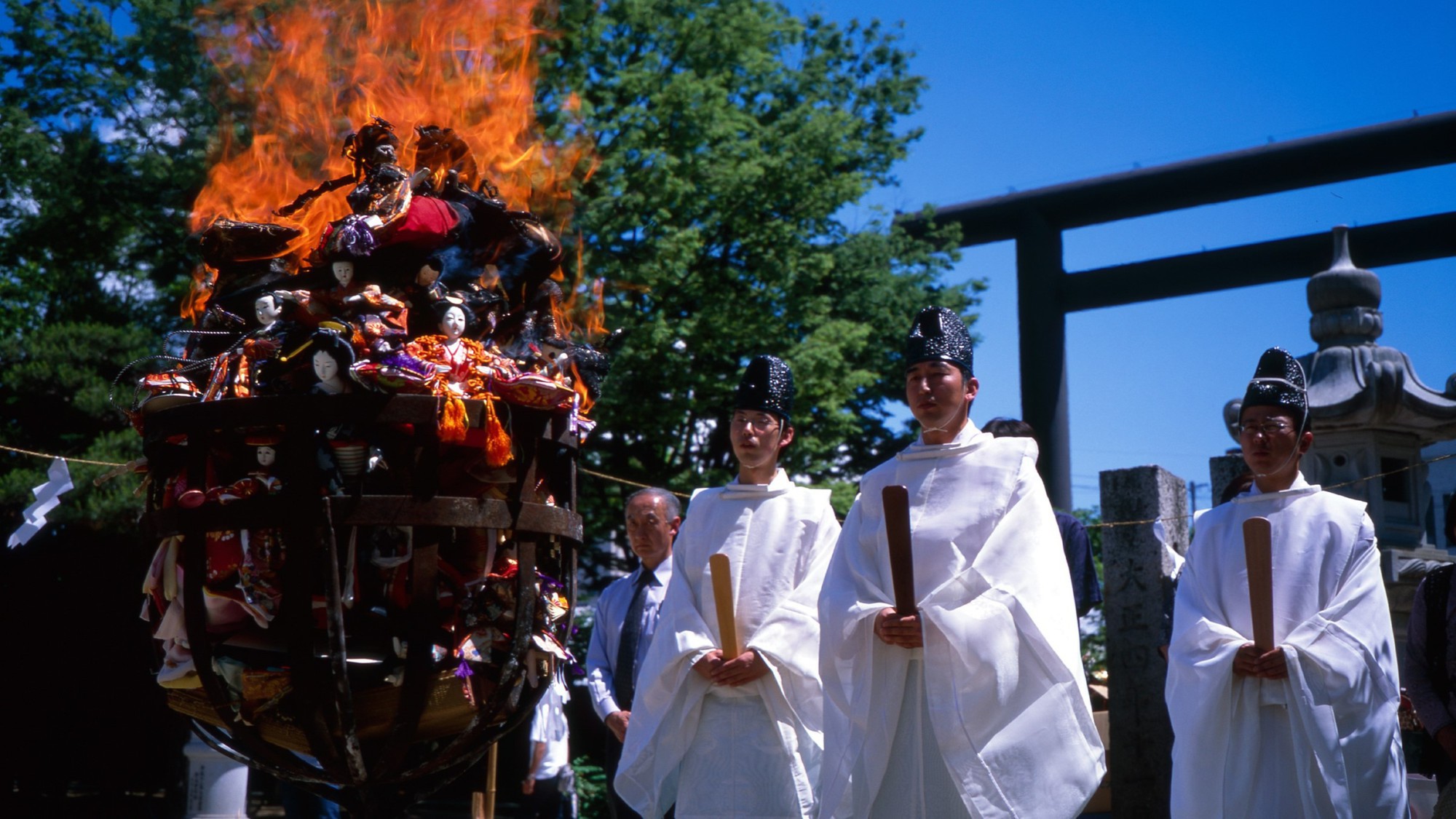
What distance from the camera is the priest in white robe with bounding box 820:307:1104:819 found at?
4012 millimetres

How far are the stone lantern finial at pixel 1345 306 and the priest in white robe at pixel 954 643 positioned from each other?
532 centimetres

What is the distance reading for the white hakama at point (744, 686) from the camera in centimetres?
468

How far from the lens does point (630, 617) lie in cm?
608

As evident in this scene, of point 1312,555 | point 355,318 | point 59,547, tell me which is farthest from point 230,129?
point 59,547

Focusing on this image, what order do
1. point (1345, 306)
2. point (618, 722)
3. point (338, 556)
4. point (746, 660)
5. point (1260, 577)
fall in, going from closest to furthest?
point (338, 556) < point (1260, 577) < point (746, 660) < point (618, 722) < point (1345, 306)

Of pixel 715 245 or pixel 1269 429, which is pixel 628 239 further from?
pixel 1269 429

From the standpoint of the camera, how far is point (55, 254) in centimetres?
1332

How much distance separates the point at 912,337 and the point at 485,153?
154cm

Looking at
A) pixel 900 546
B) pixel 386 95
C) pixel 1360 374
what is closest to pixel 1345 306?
Answer: pixel 1360 374

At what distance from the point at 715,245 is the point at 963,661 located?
1197 centimetres

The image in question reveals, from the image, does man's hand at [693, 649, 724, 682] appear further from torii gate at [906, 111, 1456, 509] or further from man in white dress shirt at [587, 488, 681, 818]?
torii gate at [906, 111, 1456, 509]

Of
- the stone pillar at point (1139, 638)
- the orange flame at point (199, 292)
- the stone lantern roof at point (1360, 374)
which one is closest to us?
the orange flame at point (199, 292)

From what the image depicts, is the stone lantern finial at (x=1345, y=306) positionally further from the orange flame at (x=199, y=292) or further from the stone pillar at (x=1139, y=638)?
the orange flame at (x=199, y=292)

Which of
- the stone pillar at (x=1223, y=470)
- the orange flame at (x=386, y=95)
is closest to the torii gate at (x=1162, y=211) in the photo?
the stone pillar at (x=1223, y=470)
